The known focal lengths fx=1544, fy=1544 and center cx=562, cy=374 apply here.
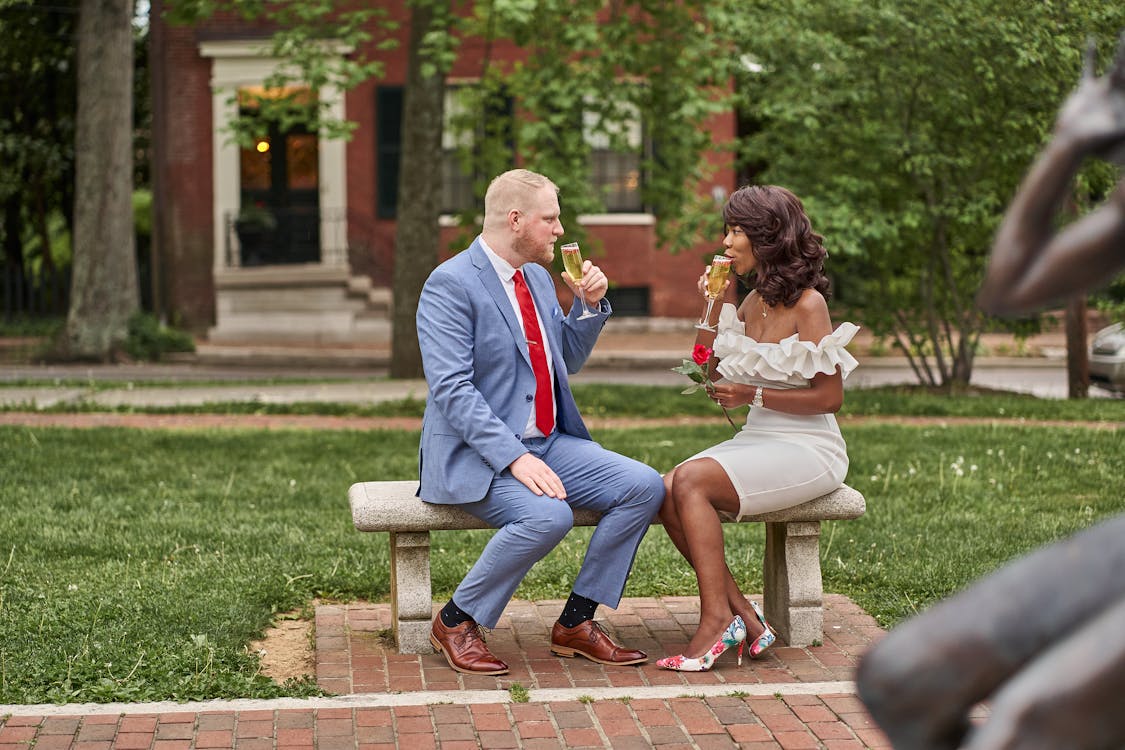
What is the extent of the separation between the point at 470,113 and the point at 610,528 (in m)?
9.93

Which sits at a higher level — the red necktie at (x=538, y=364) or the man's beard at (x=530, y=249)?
the man's beard at (x=530, y=249)

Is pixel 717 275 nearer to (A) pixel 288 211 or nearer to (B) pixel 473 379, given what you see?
(B) pixel 473 379

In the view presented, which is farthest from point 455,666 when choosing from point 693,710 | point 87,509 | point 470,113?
point 470,113

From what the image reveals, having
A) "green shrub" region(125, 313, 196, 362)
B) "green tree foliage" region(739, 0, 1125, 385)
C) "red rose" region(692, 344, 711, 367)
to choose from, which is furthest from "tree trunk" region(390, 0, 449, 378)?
"red rose" region(692, 344, 711, 367)

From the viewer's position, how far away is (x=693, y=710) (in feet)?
15.3

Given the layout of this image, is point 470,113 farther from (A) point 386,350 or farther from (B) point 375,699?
(B) point 375,699

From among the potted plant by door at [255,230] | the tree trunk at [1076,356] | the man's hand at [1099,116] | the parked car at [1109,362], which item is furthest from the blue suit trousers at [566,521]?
the potted plant by door at [255,230]

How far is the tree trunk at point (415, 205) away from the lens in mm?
14695

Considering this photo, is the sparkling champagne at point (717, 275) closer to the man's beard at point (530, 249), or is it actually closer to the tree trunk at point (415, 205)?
the man's beard at point (530, 249)

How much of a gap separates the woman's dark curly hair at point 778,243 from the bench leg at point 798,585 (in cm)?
85

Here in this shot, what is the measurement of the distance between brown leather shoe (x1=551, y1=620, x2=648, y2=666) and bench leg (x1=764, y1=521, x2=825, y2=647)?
0.57 metres

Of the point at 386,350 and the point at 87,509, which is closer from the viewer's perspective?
the point at 87,509

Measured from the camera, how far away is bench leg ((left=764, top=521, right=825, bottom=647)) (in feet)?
17.9

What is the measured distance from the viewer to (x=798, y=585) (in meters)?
5.48
